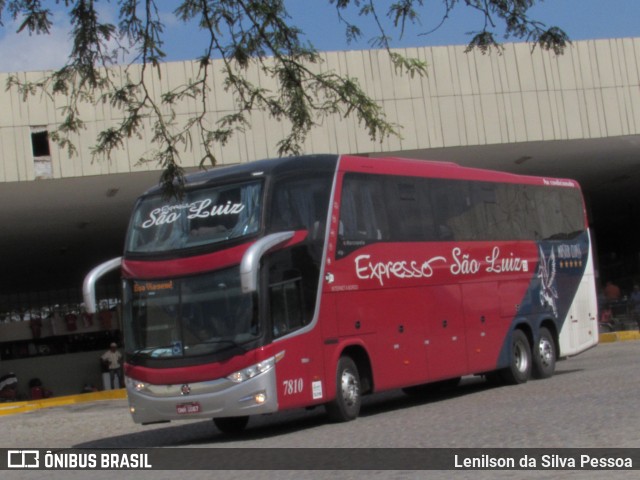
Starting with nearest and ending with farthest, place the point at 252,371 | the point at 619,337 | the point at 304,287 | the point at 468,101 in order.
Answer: the point at 252,371
the point at 304,287
the point at 468,101
the point at 619,337

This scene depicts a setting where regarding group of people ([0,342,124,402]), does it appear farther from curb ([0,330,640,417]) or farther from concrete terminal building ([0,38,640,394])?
concrete terminal building ([0,38,640,394])

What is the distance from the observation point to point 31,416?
24.6 metres

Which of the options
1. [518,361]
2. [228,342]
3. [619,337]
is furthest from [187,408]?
[619,337]

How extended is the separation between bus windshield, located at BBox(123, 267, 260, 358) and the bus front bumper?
466 mm

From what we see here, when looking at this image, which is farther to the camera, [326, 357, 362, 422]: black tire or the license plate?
[326, 357, 362, 422]: black tire

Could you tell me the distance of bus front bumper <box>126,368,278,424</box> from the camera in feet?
46.3

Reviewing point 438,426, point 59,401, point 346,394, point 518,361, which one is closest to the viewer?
point 438,426

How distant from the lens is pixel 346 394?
51.1 ft

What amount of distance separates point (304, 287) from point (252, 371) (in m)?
1.50

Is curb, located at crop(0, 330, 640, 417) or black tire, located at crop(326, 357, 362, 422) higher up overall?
black tire, located at crop(326, 357, 362, 422)

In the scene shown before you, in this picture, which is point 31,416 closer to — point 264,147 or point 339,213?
point 264,147

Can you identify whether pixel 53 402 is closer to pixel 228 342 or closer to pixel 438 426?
pixel 228 342

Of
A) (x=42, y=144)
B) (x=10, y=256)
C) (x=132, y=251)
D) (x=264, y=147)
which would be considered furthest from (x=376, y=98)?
(x=10, y=256)

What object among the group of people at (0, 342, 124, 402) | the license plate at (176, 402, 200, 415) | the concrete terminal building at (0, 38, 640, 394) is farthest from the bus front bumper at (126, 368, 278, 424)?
the group of people at (0, 342, 124, 402)
